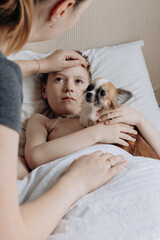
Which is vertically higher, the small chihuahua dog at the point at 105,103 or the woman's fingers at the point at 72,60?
the woman's fingers at the point at 72,60

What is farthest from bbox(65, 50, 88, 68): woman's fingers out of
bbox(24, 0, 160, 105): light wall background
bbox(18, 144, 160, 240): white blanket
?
bbox(18, 144, 160, 240): white blanket

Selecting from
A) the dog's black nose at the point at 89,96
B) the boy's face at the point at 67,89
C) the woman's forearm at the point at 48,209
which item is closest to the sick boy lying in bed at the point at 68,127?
the boy's face at the point at 67,89

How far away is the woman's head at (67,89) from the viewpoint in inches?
60.6

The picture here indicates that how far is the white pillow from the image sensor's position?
1.73 metres

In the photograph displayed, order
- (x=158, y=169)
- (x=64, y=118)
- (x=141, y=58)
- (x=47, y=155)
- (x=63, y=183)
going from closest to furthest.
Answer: (x=63, y=183), (x=158, y=169), (x=47, y=155), (x=64, y=118), (x=141, y=58)

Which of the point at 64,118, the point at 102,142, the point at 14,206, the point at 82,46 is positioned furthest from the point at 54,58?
the point at 14,206

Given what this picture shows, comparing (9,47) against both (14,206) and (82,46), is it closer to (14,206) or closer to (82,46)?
(14,206)

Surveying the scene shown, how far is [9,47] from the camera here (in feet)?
2.51

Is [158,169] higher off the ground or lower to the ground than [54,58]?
lower

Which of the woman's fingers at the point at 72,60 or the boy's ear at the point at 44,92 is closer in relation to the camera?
the woman's fingers at the point at 72,60

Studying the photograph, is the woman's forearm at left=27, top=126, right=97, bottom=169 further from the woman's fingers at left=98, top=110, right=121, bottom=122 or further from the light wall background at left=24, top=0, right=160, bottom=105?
the light wall background at left=24, top=0, right=160, bottom=105

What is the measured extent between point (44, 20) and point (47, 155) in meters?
0.59

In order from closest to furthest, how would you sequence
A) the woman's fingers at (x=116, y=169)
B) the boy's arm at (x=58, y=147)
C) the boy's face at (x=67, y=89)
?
the woman's fingers at (x=116, y=169) < the boy's arm at (x=58, y=147) < the boy's face at (x=67, y=89)

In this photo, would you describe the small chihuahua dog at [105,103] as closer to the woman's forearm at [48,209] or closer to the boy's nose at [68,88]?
the boy's nose at [68,88]
